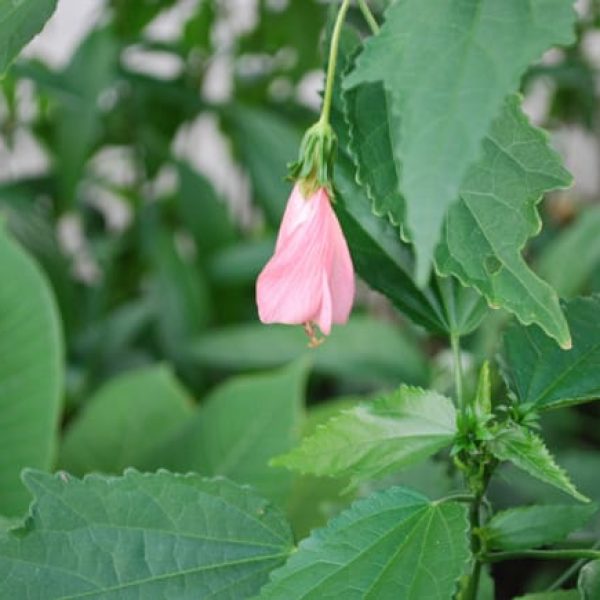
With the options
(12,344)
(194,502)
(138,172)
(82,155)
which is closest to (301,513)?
(12,344)

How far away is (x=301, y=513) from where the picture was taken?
70 cm

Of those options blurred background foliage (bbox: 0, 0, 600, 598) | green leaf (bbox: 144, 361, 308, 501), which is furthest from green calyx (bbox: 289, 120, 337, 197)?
blurred background foliage (bbox: 0, 0, 600, 598)

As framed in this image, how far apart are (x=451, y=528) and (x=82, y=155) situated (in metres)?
0.86

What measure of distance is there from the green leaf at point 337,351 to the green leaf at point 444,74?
2.46 ft

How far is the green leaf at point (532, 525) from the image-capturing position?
0.39m

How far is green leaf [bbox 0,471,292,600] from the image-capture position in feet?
1.21

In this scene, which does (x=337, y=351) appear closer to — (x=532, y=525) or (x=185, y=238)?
(x=185, y=238)

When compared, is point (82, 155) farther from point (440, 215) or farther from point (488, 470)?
point (440, 215)

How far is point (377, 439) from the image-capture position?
0.37 m

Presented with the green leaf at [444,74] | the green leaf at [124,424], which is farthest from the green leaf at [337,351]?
the green leaf at [444,74]

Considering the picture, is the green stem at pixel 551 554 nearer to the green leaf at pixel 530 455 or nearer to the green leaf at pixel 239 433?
the green leaf at pixel 530 455

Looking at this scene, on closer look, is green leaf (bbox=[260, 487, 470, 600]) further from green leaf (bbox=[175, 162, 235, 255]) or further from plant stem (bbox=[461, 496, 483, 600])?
green leaf (bbox=[175, 162, 235, 255])

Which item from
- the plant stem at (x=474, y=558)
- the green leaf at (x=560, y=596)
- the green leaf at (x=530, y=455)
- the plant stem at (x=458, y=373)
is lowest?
the green leaf at (x=560, y=596)

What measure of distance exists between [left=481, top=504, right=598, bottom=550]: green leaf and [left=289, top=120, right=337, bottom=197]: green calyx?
125 mm
